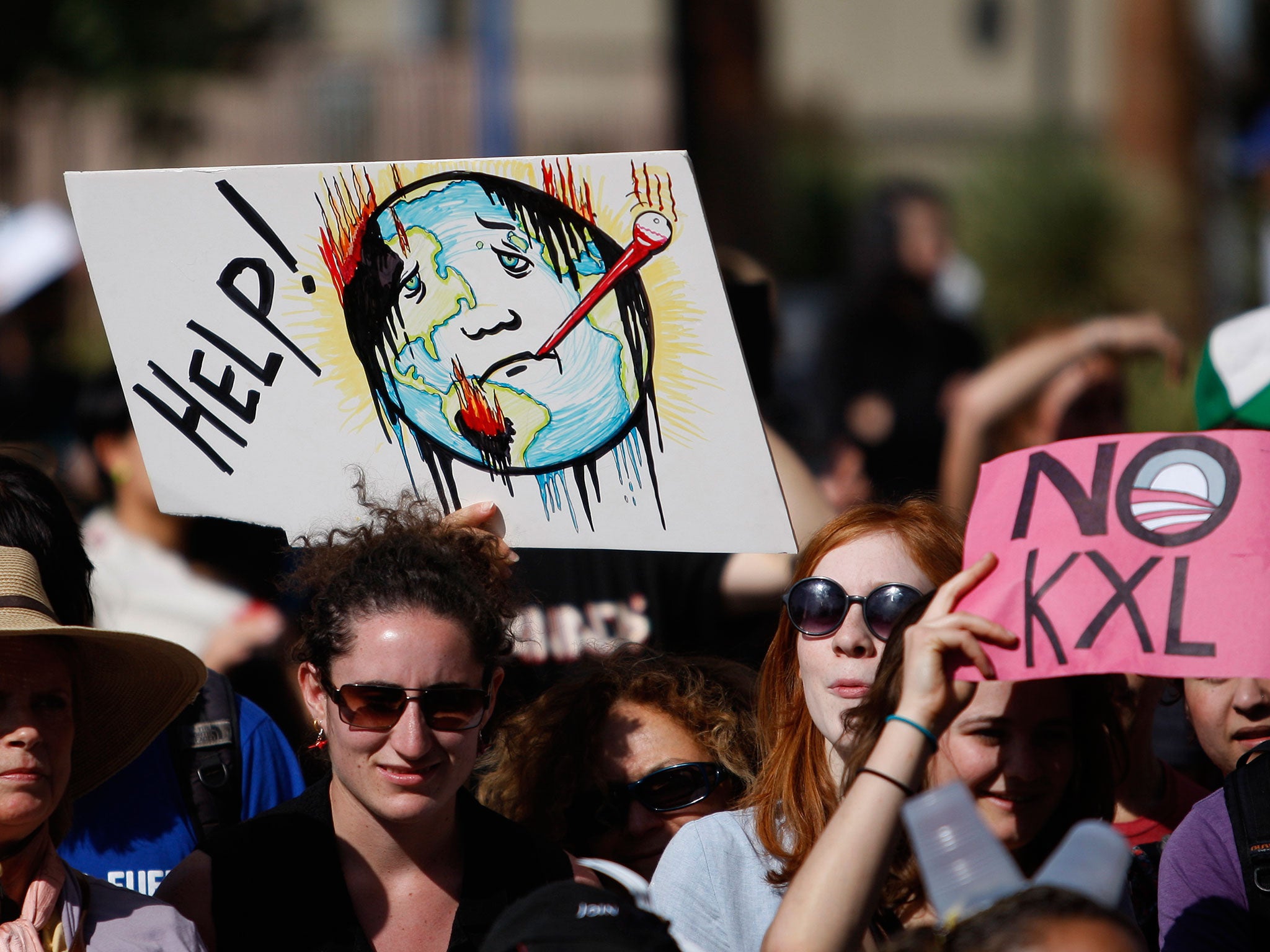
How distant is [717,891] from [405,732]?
0.55 m

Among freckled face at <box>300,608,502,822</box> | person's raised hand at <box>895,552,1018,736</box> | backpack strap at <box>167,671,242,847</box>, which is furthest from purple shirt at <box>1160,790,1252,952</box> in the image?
backpack strap at <box>167,671,242,847</box>

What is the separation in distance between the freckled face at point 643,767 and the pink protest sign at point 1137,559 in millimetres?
837

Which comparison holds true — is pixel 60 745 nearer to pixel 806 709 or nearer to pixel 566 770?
pixel 566 770

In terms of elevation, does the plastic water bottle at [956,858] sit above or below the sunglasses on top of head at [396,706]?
below

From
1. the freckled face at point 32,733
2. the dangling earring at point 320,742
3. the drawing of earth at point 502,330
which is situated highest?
the drawing of earth at point 502,330

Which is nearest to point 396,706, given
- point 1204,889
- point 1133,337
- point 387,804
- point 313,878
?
point 387,804

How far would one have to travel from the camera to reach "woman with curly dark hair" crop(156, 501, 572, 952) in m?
2.32

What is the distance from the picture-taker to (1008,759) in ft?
7.73

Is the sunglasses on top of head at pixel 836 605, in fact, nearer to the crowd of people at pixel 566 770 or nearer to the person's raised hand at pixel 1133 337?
the crowd of people at pixel 566 770

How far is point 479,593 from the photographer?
2.47 metres

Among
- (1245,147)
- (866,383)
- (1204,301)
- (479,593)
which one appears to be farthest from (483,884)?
(1204,301)

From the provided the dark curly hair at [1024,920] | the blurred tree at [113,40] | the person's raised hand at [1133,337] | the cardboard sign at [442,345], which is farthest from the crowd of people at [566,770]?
the blurred tree at [113,40]

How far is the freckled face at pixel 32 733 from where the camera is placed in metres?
2.16

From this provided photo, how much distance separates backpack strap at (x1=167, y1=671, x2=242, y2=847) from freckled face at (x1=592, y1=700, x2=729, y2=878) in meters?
0.66
